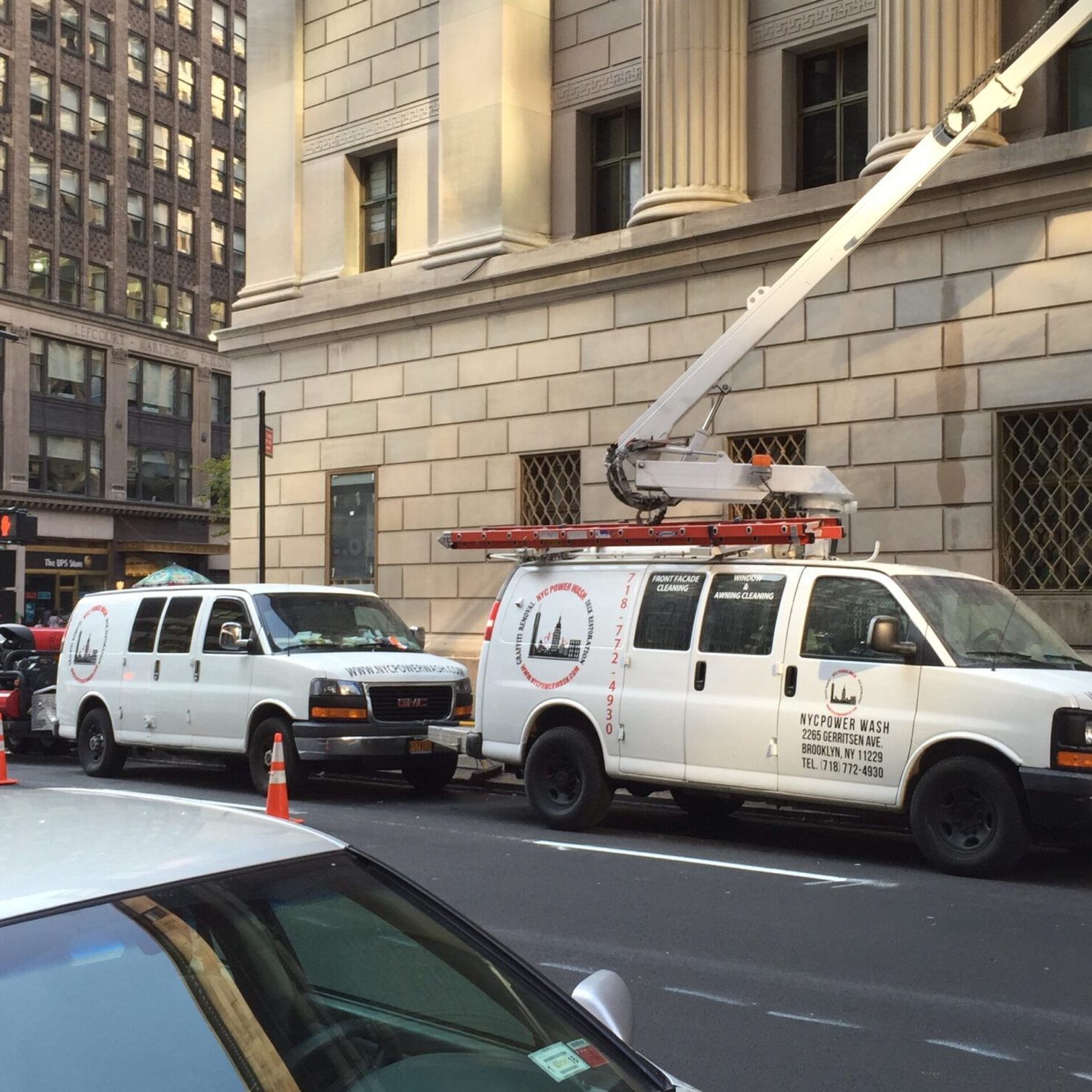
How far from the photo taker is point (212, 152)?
64000 millimetres

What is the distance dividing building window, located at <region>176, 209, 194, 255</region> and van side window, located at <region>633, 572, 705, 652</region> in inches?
2130

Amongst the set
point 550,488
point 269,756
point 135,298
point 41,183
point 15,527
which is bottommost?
point 269,756

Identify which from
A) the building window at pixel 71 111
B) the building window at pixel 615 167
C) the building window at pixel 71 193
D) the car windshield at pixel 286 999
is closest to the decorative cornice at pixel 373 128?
the building window at pixel 615 167

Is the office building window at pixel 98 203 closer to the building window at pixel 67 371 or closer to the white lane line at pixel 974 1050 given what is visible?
the building window at pixel 67 371

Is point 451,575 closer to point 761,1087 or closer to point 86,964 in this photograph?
point 761,1087

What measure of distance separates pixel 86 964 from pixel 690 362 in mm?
17402

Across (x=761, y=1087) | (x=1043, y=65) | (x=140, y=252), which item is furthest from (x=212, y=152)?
(x=761, y=1087)

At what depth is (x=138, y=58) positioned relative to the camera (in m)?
59.6

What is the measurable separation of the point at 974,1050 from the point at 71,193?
185ft

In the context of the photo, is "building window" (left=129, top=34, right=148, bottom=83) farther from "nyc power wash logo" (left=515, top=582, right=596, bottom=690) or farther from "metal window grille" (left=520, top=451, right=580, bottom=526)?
"nyc power wash logo" (left=515, top=582, right=596, bottom=690)

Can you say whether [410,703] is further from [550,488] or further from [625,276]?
[625,276]

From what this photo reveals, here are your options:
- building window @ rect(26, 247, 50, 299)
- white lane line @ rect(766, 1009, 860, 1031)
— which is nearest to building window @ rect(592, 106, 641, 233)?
white lane line @ rect(766, 1009, 860, 1031)

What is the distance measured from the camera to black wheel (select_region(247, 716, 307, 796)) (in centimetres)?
1398

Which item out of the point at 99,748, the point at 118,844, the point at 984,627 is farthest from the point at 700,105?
the point at 118,844
